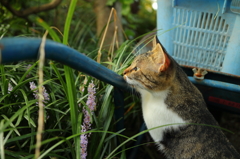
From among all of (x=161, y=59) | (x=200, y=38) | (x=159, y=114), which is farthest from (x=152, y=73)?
(x=200, y=38)

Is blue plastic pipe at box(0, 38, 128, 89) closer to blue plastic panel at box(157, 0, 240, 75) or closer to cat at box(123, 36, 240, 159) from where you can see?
cat at box(123, 36, 240, 159)

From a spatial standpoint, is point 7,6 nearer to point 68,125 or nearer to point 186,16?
point 68,125

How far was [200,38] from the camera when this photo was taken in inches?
59.7

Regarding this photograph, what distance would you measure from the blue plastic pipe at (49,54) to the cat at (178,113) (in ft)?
0.73

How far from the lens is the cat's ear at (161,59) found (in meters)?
1.07

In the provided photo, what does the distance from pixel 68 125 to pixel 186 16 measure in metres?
1.01

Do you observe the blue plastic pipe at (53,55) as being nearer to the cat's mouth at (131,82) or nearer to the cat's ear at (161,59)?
the cat's mouth at (131,82)

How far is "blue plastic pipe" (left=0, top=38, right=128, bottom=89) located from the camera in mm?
590

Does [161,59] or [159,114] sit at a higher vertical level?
[161,59]

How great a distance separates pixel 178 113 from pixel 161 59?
0.31 meters

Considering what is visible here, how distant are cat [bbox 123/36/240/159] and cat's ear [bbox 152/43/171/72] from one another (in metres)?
0.01

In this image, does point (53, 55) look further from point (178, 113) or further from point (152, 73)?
point (178, 113)

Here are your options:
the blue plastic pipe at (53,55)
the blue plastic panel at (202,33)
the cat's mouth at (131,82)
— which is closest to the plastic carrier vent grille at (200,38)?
the blue plastic panel at (202,33)

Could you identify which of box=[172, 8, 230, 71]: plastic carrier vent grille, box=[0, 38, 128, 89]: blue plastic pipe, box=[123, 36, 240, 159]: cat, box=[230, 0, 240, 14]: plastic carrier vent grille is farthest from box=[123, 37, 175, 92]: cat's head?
box=[230, 0, 240, 14]: plastic carrier vent grille
